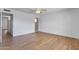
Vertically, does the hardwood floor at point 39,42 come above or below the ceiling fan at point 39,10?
below

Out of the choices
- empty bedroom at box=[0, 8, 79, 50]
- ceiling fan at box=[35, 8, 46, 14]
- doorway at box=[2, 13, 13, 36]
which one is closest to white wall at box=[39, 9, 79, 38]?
empty bedroom at box=[0, 8, 79, 50]

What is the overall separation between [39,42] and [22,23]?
0.57 meters

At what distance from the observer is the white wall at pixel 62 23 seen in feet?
6.62

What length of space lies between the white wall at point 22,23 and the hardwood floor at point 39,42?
11 cm

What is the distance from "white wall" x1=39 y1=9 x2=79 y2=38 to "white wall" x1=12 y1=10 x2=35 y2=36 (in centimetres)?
23

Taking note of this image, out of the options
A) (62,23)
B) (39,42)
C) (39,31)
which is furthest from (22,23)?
(62,23)

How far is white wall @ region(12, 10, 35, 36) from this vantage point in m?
2.05

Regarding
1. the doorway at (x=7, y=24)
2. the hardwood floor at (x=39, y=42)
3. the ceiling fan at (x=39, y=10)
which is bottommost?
the hardwood floor at (x=39, y=42)

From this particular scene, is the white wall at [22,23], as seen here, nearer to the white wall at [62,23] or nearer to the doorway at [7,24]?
the doorway at [7,24]

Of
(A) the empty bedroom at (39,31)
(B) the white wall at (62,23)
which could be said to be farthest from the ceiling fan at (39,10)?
(B) the white wall at (62,23)
